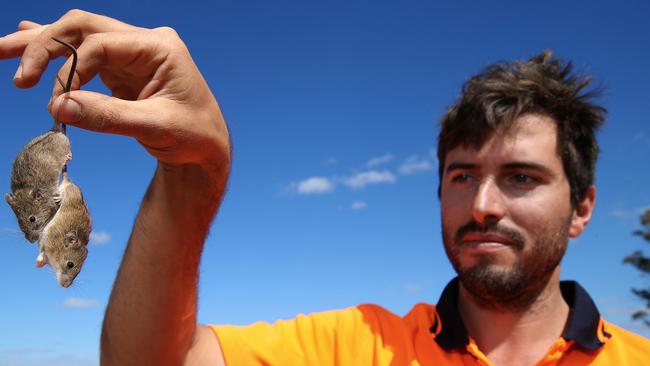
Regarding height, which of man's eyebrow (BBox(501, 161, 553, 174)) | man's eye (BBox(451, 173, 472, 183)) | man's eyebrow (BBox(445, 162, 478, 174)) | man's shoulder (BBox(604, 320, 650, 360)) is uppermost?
man's eyebrow (BBox(501, 161, 553, 174))

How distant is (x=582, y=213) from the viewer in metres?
4.17

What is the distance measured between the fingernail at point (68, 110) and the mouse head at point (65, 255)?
41 centimetres

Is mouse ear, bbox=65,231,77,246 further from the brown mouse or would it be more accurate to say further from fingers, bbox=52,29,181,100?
fingers, bbox=52,29,181,100

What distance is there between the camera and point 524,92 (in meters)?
4.04

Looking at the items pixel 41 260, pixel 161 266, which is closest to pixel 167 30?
pixel 41 260

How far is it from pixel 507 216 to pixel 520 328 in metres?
0.75

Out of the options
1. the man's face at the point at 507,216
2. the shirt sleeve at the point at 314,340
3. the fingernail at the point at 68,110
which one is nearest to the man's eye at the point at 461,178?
the man's face at the point at 507,216

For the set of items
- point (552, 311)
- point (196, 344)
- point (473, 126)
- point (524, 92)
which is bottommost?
point (196, 344)

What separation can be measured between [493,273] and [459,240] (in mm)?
300

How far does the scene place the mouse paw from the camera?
1980 millimetres

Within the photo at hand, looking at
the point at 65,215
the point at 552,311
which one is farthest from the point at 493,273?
the point at 65,215

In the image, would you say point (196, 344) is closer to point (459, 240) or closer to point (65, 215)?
point (65, 215)

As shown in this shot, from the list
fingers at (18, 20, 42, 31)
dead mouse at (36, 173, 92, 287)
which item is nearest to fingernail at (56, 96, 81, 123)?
dead mouse at (36, 173, 92, 287)

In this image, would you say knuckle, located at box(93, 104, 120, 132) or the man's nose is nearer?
knuckle, located at box(93, 104, 120, 132)
